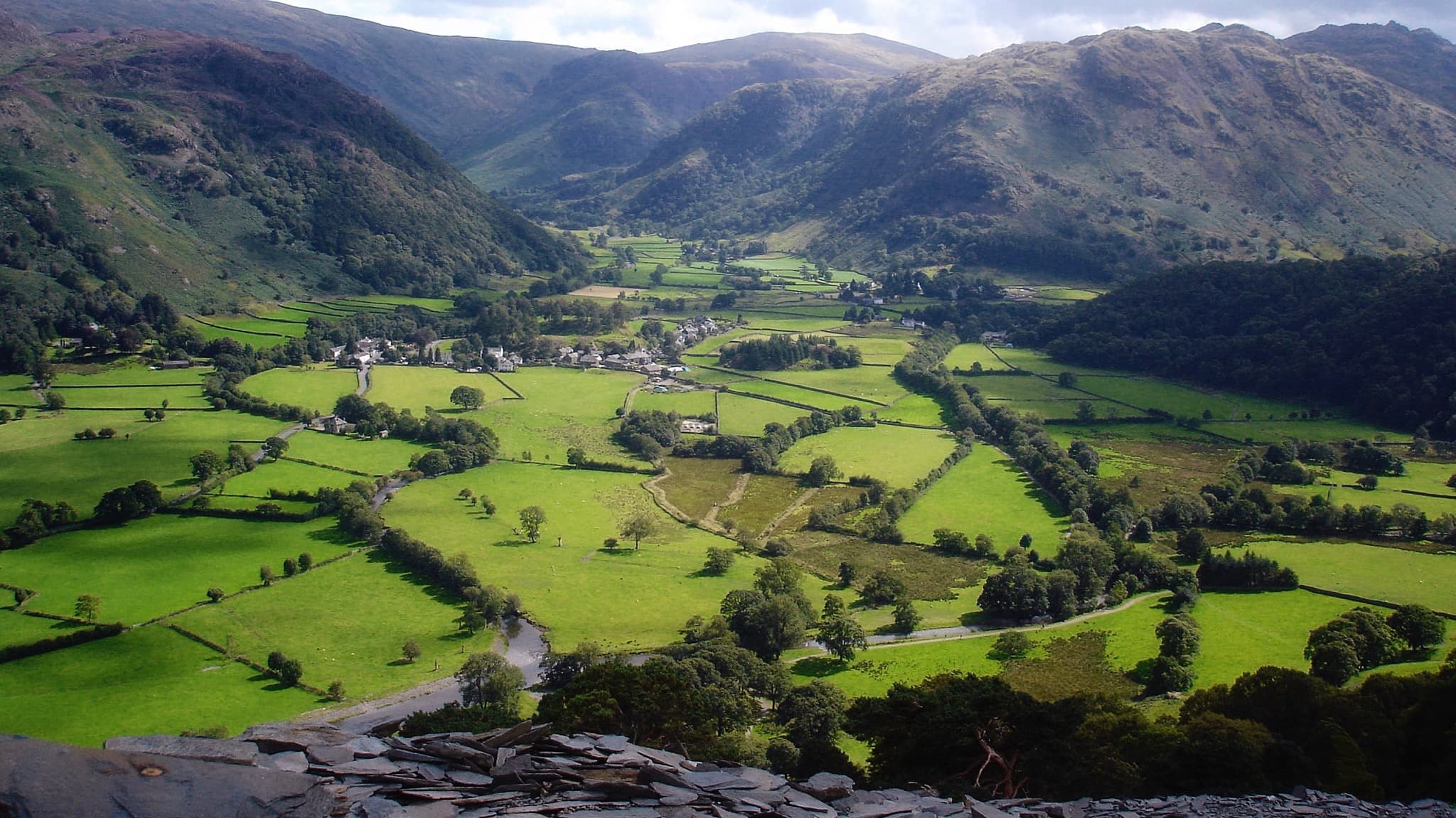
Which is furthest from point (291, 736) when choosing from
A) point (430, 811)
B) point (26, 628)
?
point (26, 628)

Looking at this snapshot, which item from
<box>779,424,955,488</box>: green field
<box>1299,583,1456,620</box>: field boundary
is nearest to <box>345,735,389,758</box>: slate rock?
<box>1299,583,1456,620</box>: field boundary

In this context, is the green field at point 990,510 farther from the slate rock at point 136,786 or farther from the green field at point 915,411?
the slate rock at point 136,786

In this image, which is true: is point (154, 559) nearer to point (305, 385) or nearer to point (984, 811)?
point (305, 385)

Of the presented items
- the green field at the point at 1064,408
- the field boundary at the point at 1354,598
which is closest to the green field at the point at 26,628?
the field boundary at the point at 1354,598

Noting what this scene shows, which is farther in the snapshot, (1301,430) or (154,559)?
(1301,430)

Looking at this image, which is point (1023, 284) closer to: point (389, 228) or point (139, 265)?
point (389, 228)

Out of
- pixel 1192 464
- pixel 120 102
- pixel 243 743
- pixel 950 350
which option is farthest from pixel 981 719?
pixel 120 102

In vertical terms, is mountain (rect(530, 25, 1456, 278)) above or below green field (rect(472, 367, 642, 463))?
above

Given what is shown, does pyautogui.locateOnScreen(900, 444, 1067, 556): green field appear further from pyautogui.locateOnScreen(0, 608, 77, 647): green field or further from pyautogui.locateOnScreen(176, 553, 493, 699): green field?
pyautogui.locateOnScreen(0, 608, 77, 647): green field
